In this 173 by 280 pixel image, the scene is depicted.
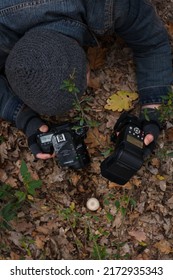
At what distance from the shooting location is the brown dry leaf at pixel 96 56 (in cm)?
313

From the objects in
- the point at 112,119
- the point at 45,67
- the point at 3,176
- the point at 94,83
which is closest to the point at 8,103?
the point at 3,176

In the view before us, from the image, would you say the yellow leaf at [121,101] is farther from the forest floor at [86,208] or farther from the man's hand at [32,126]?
the man's hand at [32,126]

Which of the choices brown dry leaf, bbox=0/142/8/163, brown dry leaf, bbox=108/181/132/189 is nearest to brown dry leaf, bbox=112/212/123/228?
brown dry leaf, bbox=108/181/132/189

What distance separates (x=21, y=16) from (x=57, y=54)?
439 millimetres

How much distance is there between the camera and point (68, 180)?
303 centimetres

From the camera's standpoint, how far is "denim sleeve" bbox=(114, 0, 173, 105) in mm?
2668

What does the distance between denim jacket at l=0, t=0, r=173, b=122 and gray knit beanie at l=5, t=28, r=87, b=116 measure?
163 millimetres

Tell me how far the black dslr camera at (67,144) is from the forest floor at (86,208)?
15 cm

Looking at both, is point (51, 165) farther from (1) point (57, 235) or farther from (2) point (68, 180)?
(1) point (57, 235)

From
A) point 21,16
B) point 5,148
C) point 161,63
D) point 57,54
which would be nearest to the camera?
point 57,54

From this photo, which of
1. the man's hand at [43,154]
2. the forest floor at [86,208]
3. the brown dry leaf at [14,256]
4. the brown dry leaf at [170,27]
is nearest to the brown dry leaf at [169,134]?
the forest floor at [86,208]

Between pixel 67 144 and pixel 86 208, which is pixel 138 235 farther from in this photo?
pixel 67 144

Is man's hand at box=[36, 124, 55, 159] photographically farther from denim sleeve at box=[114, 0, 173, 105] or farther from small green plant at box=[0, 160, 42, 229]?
denim sleeve at box=[114, 0, 173, 105]
